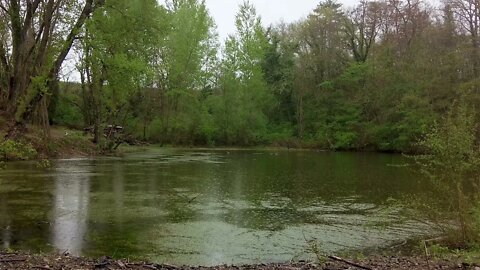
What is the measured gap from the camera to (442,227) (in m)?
9.10

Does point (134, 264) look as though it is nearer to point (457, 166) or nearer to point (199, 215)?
point (199, 215)

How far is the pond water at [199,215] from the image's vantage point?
29.0 feet

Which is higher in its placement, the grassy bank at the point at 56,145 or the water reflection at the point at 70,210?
the grassy bank at the point at 56,145

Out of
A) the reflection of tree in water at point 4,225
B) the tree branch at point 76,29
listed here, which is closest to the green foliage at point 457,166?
the reflection of tree in water at point 4,225

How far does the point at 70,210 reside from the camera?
12336mm

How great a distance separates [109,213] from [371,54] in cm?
4189

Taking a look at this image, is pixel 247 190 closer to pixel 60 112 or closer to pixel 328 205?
pixel 328 205

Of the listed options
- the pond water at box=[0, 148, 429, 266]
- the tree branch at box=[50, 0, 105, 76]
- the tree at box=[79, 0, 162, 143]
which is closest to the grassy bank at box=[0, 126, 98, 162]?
the tree branch at box=[50, 0, 105, 76]

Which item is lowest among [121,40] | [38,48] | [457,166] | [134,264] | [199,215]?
[199,215]

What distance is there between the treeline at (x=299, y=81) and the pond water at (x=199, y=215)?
16.6 m

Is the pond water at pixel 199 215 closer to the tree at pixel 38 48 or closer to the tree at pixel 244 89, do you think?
the tree at pixel 38 48

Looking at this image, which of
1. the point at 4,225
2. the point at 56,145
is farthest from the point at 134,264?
the point at 56,145

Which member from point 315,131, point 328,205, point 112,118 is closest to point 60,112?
point 112,118

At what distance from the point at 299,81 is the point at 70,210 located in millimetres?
42111
